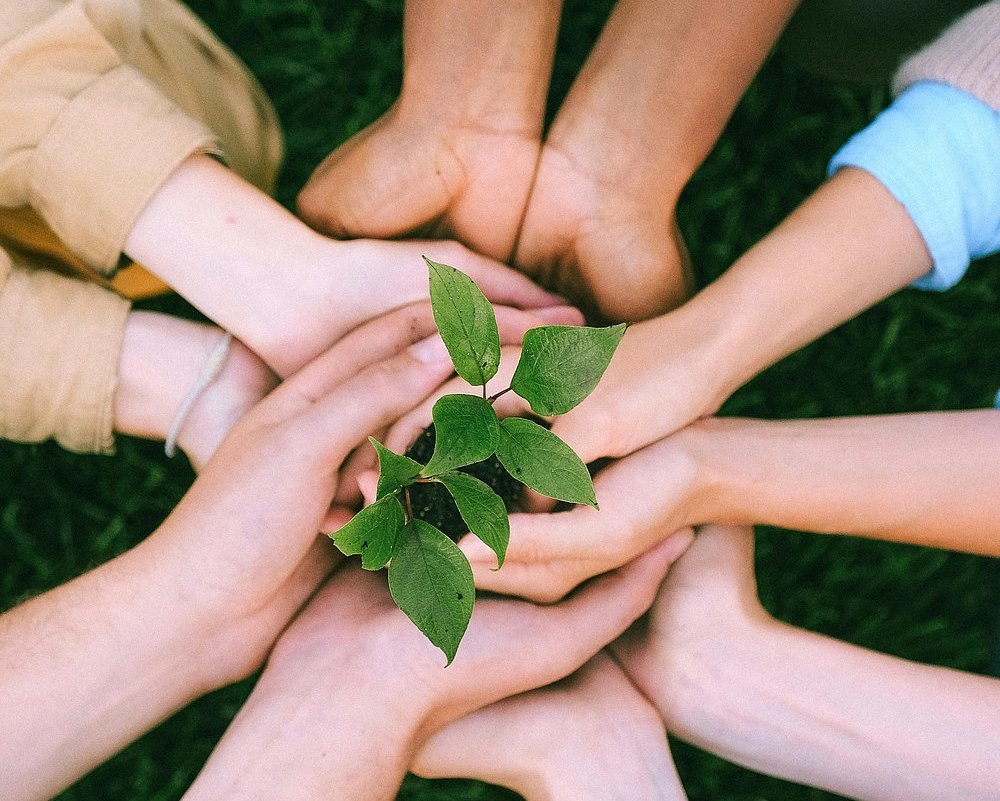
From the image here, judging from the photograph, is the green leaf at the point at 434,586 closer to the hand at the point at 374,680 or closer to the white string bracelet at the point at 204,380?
the hand at the point at 374,680

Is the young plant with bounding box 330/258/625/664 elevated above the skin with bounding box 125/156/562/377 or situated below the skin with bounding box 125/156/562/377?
above

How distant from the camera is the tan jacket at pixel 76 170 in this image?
40.9 inches

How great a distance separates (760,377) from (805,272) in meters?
0.52

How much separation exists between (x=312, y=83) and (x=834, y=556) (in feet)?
4.63

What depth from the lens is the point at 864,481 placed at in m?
1.02

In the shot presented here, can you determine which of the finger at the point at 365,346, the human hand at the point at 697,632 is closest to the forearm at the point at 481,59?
the finger at the point at 365,346

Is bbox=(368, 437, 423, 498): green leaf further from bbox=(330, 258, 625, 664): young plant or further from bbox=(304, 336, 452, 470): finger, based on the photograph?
bbox=(304, 336, 452, 470): finger

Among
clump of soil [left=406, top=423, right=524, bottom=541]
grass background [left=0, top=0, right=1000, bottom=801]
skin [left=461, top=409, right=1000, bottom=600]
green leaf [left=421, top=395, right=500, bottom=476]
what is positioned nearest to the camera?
green leaf [left=421, top=395, right=500, bottom=476]

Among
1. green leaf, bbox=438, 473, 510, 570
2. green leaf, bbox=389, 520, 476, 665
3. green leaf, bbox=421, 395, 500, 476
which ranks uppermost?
green leaf, bbox=421, 395, 500, 476

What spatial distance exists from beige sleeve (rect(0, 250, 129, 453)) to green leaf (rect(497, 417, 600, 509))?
0.78 m

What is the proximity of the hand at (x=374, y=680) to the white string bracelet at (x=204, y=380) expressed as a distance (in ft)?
1.14

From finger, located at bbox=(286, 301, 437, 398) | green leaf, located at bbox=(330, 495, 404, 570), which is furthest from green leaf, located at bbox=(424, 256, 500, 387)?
finger, located at bbox=(286, 301, 437, 398)

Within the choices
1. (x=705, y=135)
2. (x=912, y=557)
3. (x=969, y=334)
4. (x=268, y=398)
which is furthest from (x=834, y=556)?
(x=268, y=398)

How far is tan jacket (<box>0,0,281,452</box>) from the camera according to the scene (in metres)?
1.04
